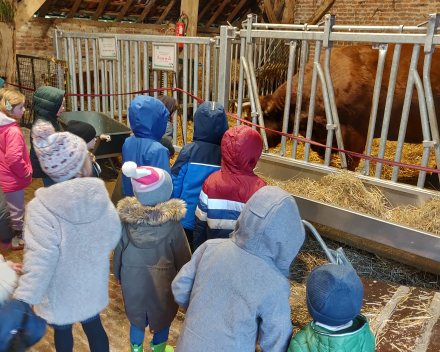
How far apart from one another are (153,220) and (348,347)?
1.05 meters

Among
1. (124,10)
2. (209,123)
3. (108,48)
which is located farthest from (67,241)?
(124,10)

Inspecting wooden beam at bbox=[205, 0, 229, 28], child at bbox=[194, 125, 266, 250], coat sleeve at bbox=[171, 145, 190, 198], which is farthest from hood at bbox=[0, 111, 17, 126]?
wooden beam at bbox=[205, 0, 229, 28]

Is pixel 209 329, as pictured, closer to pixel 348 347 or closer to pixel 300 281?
pixel 348 347

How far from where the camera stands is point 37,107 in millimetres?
3594

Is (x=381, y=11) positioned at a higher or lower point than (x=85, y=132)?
higher

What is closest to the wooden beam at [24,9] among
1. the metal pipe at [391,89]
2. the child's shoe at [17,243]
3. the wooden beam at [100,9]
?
the wooden beam at [100,9]

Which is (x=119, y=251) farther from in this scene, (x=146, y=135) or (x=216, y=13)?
(x=216, y=13)

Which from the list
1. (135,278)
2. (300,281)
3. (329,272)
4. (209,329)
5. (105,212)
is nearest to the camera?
(329,272)

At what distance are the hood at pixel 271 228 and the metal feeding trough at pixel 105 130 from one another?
3.68 m

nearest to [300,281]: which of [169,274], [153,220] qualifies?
[169,274]

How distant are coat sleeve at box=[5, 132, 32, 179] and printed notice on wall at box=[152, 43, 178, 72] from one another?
228 cm

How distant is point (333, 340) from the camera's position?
4.74ft

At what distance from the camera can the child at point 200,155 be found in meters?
2.91

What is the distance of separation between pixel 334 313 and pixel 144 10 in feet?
33.9
